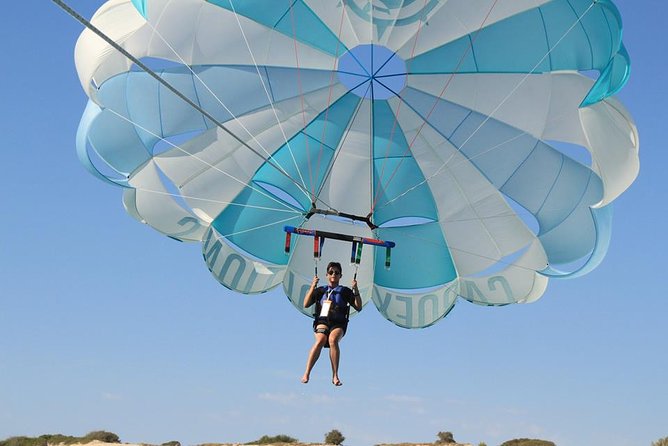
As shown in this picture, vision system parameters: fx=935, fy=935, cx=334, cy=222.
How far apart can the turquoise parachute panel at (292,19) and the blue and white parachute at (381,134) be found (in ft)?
0.06

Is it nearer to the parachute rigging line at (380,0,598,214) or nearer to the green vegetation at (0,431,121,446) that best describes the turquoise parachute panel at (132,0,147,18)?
the parachute rigging line at (380,0,598,214)

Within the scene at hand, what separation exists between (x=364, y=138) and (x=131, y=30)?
11.8 ft

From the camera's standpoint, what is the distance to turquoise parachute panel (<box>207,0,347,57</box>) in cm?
1230

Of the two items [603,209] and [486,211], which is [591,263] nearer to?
[603,209]

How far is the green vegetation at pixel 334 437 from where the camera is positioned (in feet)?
46.3

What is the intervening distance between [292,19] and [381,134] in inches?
85.3

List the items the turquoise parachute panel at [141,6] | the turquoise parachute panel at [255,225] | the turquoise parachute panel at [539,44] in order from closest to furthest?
the turquoise parachute panel at [539,44] → the turquoise parachute panel at [141,6] → the turquoise parachute panel at [255,225]

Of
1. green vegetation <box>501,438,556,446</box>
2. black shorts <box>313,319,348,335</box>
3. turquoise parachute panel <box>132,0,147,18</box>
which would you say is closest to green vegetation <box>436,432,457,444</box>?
green vegetation <box>501,438,556,446</box>

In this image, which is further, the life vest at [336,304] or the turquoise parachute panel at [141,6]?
the turquoise parachute panel at [141,6]

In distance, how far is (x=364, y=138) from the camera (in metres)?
13.5

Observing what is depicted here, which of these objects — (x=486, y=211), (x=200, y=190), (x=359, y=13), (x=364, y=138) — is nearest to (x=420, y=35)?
(x=359, y=13)

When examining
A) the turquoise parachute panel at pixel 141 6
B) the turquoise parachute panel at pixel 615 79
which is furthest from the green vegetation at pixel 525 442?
the turquoise parachute panel at pixel 141 6

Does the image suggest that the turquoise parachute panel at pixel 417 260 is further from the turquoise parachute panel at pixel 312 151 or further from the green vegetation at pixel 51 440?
the green vegetation at pixel 51 440

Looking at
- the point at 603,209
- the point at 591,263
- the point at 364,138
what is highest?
the point at 364,138
